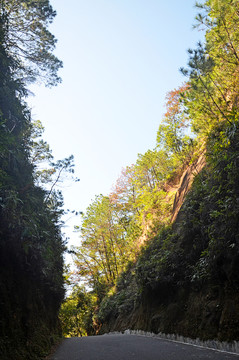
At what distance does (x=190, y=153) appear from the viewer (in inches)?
681

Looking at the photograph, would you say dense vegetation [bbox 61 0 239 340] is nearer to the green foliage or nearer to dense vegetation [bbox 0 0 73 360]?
dense vegetation [bbox 0 0 73 360]

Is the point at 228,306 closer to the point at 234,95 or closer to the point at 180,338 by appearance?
the point at 180,338

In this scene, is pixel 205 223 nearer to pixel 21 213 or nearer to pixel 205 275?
pixel 205 275

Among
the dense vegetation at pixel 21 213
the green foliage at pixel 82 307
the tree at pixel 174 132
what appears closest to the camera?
the dense vegetation at pixel 21 213

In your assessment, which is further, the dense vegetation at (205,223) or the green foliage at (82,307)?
the green foliage at (82,307)

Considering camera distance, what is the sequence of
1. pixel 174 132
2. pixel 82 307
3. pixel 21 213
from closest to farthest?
pixel 21 213 → pixel 174 132 → pixel 82 307

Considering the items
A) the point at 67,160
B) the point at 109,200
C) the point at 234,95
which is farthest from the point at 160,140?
the point at 109,200

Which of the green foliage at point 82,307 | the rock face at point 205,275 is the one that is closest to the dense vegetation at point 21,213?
the rock face at point 205,275

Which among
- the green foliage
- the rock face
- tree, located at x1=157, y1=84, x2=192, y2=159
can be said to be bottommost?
the green foliage

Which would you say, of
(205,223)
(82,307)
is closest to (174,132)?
(205,223)

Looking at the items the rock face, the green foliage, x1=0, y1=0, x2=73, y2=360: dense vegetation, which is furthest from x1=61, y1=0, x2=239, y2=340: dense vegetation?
the green foliage

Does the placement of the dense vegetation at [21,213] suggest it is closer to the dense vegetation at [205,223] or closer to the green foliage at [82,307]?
the dense vegetation at [205,223]

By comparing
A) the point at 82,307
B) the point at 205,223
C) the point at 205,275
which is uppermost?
the point at 205,223

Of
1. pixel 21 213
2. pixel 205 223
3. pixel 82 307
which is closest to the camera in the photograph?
pixel 21 213
